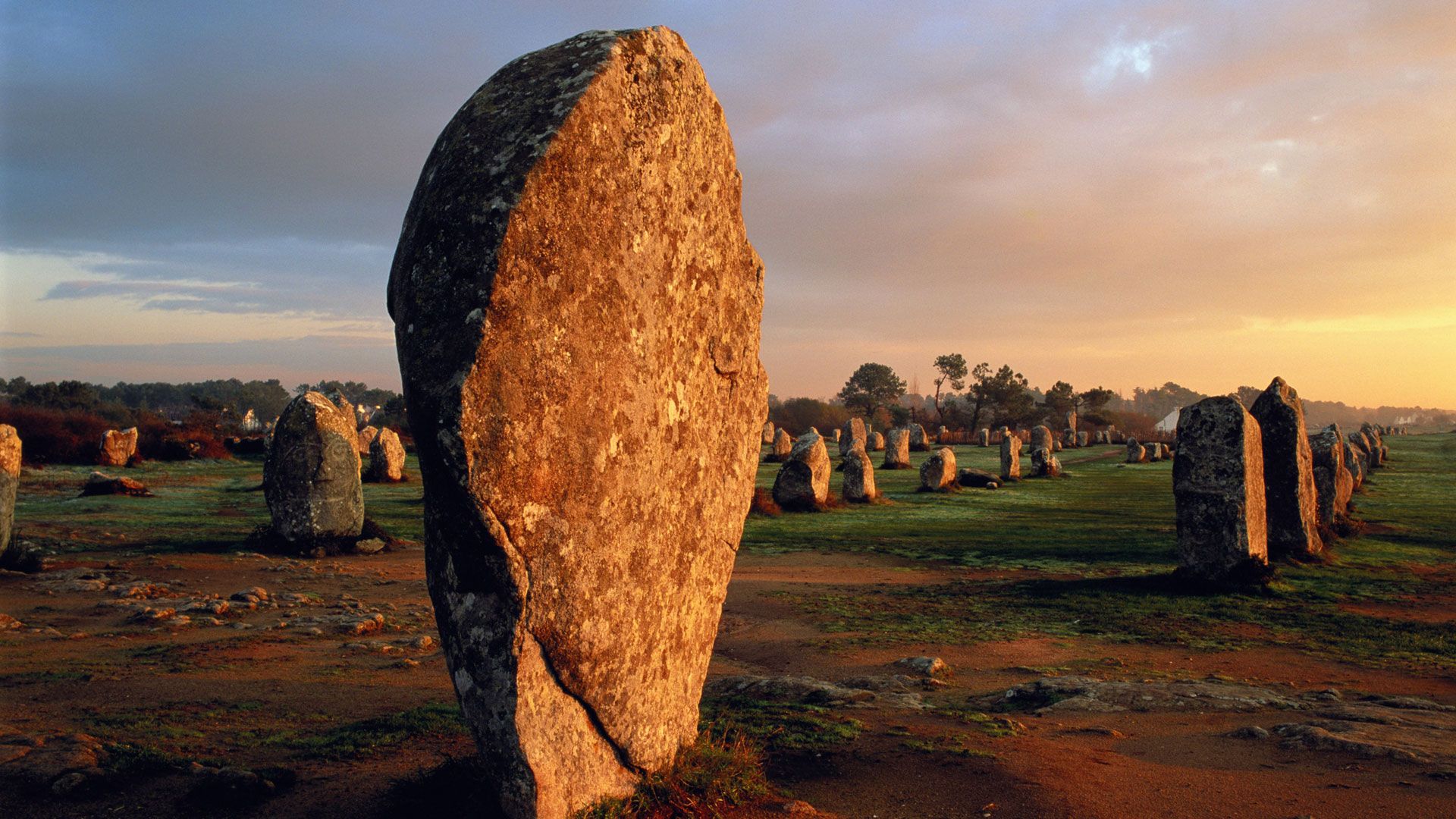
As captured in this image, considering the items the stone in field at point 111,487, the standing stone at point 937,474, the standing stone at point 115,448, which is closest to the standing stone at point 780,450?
the standing stone at point 937,474

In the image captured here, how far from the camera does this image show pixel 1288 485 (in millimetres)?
14203

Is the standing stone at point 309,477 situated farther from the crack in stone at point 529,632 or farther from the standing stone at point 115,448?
the standing stone at point 115,448

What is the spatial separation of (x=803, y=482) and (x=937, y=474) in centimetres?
689

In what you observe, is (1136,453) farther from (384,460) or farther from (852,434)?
(384,460)

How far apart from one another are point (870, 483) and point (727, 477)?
19968 millimetres

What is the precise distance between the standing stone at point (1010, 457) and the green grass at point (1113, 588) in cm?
864

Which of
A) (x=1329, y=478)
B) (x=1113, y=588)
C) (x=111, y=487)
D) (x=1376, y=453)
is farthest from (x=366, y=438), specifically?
(x=1376, y=453)

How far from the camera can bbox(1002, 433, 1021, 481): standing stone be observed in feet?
108

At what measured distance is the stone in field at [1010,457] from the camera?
108 feet

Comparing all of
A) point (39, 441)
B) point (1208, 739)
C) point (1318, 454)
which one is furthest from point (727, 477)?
point (39, 441)

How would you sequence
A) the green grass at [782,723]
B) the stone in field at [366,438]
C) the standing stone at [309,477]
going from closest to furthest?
the green grass at [782,723]
the standing stone at [309,477]
the stone in field at [366,438]

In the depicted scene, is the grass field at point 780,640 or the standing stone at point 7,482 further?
the standing stone at point 7,482

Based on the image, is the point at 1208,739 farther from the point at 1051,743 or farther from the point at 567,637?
the point at 567,637

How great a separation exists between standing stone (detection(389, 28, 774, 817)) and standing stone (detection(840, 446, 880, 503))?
19881mm
